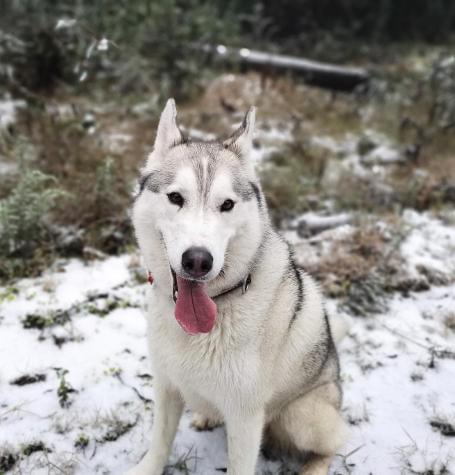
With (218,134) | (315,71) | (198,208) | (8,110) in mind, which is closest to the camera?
(198,208)

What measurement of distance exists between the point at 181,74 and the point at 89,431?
6862mm

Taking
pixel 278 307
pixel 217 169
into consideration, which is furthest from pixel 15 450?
pixel 217 169

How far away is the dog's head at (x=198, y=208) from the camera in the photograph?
73.5 inches

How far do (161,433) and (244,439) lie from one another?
→ 1.95 ft

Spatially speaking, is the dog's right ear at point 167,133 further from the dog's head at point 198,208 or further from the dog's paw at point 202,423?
the dog's paw at point 202,423

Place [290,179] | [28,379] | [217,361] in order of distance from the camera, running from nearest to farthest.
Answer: [217,361] < [28,379] < [290,179]

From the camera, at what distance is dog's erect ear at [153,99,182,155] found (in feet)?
7.59

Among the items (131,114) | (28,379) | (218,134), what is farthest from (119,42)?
(28,379)

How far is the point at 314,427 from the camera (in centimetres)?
242

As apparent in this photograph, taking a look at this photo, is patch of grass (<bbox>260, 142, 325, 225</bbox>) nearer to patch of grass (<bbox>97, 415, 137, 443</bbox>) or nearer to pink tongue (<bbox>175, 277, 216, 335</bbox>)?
patch of grass (<bbox>97, 415, 137, 443</bbox>)

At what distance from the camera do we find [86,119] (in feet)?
19.9

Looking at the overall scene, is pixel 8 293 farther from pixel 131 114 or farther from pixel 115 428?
pixel 131 114

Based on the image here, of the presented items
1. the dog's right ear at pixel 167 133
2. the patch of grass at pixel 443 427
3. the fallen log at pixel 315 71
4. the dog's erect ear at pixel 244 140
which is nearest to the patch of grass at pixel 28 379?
the dog's right ear at pixel 167 133

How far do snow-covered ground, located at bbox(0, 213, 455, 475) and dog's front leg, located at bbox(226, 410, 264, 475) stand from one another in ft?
1.56
